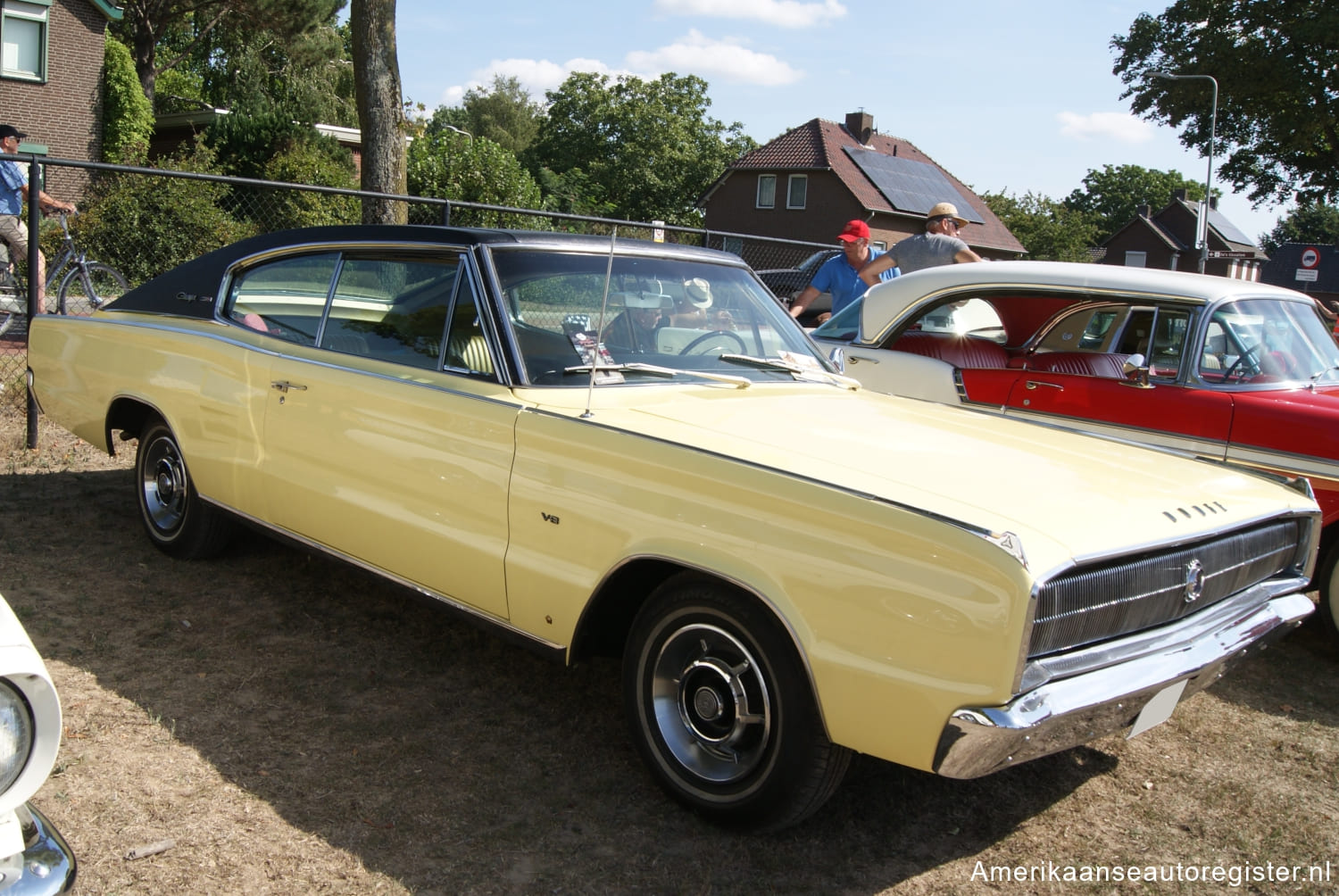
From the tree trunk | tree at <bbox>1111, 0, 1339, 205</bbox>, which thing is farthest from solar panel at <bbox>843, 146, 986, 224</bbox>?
the tree trunk

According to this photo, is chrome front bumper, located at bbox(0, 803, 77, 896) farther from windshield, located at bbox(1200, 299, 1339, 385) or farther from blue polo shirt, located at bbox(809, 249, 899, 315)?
blue polo shirt, located at bbox(809, 249, 899, 315)

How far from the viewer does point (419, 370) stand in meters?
3.76

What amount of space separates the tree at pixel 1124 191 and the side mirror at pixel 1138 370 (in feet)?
339

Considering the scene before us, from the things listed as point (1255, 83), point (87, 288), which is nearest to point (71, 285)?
point (87, 288)

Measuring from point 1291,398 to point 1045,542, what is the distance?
3.06 m

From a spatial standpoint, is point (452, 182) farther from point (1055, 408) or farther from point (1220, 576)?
point (1220, 576)

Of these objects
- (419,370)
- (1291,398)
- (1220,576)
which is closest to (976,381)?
(1291,398)

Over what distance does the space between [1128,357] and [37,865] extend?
5.19 metres

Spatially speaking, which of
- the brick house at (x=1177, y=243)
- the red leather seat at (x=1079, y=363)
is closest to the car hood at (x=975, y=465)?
the red leather seat at (x=1079, y=363)

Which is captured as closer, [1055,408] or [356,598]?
[356,598]

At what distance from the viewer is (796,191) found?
47562 millimetres

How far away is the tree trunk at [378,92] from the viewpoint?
1138 centimetres

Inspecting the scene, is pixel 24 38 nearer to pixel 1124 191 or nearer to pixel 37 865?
pixel 37 865

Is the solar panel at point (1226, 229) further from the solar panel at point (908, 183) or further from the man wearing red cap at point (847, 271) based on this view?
the man wearing red cap at point (847, 271)
